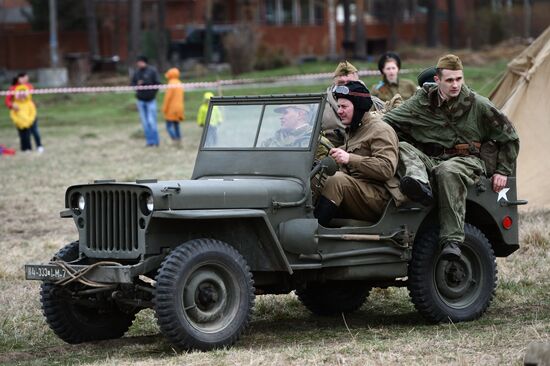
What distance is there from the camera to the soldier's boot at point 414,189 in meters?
8.40

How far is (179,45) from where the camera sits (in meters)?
60.2

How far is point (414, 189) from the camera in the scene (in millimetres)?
8414

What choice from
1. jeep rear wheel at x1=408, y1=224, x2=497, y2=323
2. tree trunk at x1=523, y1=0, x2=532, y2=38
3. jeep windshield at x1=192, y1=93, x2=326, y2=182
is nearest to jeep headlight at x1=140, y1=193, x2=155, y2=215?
jeep windshield at x1=192, y1=93, x2=326, y2=182

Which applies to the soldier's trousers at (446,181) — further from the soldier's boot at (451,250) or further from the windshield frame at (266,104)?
the windshield frame at (266,104)

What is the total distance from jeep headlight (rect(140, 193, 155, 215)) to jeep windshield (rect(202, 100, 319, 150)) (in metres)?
1.25

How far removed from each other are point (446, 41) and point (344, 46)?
14.7m

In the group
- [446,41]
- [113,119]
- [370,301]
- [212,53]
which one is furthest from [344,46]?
[370,301]

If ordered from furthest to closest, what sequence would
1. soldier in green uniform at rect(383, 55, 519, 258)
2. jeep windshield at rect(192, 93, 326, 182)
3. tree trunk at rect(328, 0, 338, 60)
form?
tree trunk at rect(328, 0, 338, 60)
soldier in green uniform at rect(383, 55, 519, 258)
jeep windshield at rect(192, 93, 326, 182)

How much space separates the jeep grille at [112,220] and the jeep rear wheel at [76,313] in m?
0.35

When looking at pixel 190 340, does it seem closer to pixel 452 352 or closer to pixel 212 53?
pixel 452 352

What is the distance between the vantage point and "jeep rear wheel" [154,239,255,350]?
24.6 ft

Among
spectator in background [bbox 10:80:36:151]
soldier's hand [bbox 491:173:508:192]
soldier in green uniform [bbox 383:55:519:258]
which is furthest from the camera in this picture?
spectator in background [bbox 10:80:36:151]

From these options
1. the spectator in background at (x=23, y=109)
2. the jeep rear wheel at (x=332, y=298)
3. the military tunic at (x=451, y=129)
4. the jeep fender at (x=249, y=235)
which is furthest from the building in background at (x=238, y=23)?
the jeep fender at (x=249, y=235)

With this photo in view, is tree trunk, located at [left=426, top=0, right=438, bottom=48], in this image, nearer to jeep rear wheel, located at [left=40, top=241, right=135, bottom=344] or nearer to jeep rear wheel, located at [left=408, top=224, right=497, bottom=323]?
jeep rear wheel, located at [left=408, top=224, right=497, bottom=323]
